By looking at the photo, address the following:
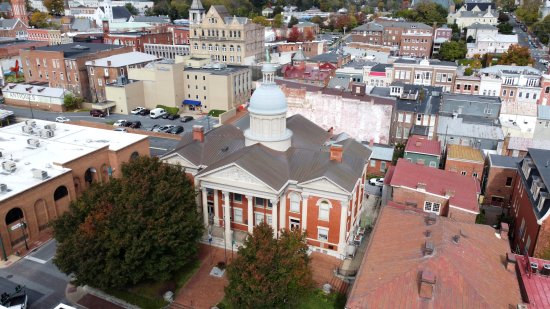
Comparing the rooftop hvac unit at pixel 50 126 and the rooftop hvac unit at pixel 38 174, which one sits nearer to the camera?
the rooftop hvac unit at pixel 38 174

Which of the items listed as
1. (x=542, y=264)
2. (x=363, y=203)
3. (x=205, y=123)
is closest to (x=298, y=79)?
(x=205, y=123)

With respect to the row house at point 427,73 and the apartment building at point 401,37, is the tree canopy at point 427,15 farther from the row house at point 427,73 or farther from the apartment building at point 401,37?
the row house at point 427,73

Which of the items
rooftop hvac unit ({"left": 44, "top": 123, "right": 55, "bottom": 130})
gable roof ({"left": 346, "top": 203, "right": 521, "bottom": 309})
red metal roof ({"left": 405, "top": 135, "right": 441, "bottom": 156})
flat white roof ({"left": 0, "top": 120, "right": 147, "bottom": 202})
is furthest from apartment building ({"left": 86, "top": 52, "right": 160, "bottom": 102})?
gable roof ({"left": 346, "top": 203, "right": 521, "bottom": 309})

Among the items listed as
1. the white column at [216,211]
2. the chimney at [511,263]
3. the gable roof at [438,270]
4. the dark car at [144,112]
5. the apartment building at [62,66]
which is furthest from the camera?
the apartment building at [62,66]

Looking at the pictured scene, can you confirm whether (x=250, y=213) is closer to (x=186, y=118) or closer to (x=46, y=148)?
(x=46, y=148)

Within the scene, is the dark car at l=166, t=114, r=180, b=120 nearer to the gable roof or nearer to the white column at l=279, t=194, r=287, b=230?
the white column at l=279, t=194, r=287, b=230

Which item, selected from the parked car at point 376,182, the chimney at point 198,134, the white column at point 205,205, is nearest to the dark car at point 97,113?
the chimney at point 198,134
